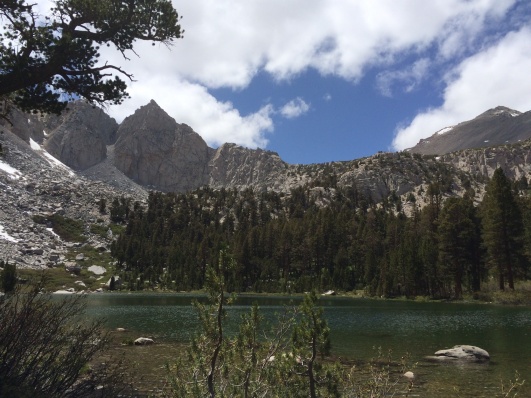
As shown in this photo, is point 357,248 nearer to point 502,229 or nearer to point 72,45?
point 502,229

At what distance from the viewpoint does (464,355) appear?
24.4 meters

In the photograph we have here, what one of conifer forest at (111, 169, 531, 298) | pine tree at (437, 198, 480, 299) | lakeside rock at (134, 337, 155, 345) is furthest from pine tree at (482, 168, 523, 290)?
lakeside rock at (134, 337, 155, 345)

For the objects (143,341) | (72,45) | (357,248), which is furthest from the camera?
(357,248)

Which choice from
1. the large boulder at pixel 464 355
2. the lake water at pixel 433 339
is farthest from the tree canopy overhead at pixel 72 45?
the large boulder at pixel 464 355

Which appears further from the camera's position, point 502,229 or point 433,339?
point 502,229

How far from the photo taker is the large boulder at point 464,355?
79.4ft

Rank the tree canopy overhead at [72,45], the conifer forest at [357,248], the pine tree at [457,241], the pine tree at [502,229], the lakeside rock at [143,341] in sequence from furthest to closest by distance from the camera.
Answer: the pine tree at [457,241]
the conifer forest at [357,248]
the pine tree at [502,229]
the lakeside rock at [143,341]
the tree canopy overhead at [72,45]

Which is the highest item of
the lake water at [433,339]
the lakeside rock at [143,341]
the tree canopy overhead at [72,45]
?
the tree canopy overhead at [72,45]

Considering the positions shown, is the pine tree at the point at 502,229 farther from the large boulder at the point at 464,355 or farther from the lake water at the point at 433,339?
the large boulder at the point at 464,355

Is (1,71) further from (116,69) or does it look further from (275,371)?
(275,371)

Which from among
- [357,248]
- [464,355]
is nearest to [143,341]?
[464,355]

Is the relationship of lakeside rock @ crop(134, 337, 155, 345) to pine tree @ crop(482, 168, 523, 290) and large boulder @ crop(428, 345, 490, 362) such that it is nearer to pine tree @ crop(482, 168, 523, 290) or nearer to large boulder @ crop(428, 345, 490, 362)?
large boulder @ crop(428, 345, 490, 362)

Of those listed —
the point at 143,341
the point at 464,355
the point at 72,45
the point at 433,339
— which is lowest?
the point at 143,341

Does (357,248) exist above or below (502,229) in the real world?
above
